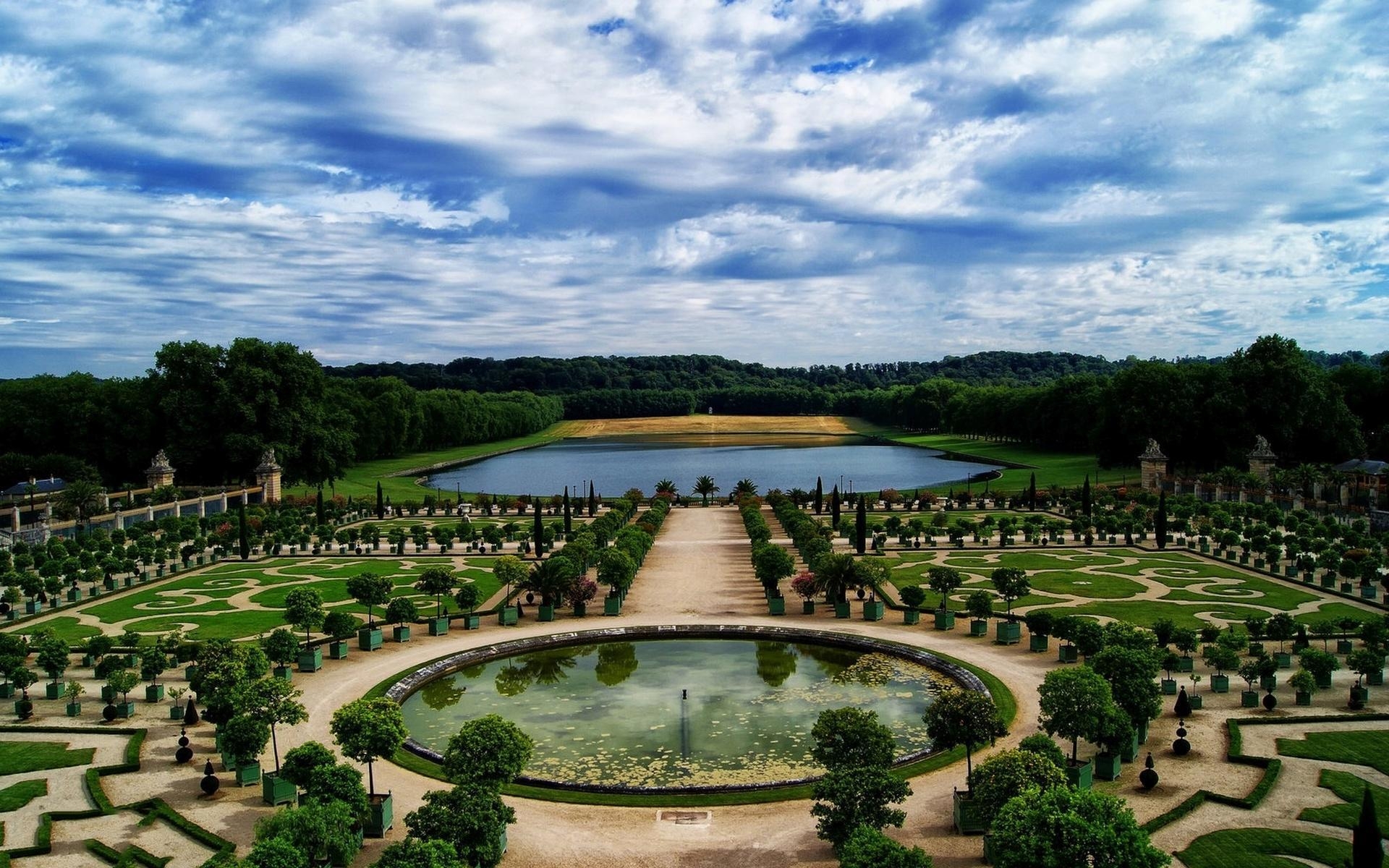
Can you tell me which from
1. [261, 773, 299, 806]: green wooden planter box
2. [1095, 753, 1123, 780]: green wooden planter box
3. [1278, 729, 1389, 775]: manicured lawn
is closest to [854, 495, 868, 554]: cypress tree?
[1278, 729, 1389, 775]: manicured lawn

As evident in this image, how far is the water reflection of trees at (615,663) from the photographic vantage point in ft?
96.0

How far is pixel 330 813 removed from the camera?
15305 millimetres

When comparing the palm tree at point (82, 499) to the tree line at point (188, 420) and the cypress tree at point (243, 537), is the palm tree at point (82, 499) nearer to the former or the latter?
the tree line at point (188, 420)

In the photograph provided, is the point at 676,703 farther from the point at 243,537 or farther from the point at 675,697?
the point at 243,537

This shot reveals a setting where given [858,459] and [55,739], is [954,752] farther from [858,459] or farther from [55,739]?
[858,459]

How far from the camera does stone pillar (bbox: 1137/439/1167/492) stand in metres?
73.7

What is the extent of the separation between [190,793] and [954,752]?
54.3ft

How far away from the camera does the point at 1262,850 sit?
56.0 feet

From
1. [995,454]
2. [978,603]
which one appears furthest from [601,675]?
[995,454]

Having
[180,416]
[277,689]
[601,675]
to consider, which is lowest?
[601,675]

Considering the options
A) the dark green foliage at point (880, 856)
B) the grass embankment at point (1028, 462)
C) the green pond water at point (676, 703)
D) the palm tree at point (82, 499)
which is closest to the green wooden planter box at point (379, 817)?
the green pond water at point (676, 703)

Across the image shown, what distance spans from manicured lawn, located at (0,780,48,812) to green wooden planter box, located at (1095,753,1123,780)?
22108 millimetres

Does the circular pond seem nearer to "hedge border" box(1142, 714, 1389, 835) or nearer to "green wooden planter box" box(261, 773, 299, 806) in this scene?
"green wooden planter box" box(261, 773, 299, 806)

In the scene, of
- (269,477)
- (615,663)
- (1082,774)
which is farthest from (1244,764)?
(269,477)
